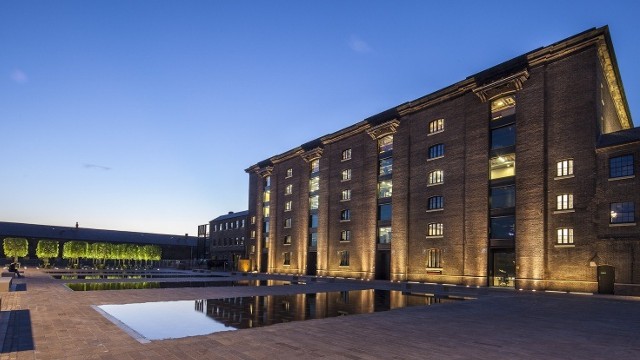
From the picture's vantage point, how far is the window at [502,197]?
36594 millimetres

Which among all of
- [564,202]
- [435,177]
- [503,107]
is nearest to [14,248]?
[435,177]

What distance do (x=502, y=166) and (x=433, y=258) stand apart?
1108 cm

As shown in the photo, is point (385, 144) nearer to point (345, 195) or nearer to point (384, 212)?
point (384, 212)

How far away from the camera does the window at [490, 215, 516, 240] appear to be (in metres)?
36.4

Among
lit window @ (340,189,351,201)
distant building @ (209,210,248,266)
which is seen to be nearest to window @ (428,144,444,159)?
lit window @ (340,189,351,201)

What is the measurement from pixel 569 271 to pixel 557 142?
Answer: 966 cm

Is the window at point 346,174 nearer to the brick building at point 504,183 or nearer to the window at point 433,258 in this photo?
the brick building at point 504,183

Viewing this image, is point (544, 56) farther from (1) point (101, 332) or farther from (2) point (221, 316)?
(1) point (101, 332)

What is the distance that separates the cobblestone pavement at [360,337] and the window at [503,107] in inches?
843

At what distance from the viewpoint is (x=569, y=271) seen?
3203 centimetres

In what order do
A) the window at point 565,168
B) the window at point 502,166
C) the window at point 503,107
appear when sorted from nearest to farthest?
the window at point 565,168, the window at point 502,166, the window at point 503,107

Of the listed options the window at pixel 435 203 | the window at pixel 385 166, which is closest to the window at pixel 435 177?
the window at pixel 435 203

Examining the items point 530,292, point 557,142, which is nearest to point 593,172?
point 557,142

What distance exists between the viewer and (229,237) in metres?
90.6
